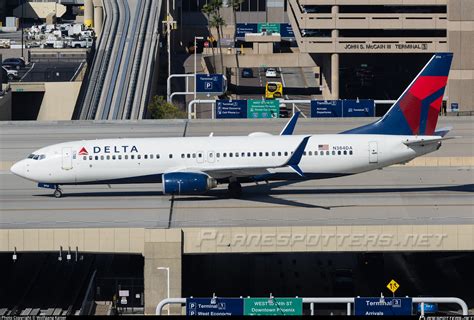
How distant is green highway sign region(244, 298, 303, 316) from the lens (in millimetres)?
58906

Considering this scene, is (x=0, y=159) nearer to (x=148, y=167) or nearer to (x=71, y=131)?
(x=71, y=131)

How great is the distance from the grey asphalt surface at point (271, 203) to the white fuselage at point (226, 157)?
1969 mm

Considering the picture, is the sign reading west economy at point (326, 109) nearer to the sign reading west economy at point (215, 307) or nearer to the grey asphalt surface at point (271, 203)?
the grey asphalt surface at point (271, 203)

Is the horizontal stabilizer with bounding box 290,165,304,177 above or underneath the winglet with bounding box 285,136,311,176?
underneath

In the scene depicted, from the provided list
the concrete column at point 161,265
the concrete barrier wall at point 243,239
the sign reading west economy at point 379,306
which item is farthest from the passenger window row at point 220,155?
the sign reading west economy at point 379,306

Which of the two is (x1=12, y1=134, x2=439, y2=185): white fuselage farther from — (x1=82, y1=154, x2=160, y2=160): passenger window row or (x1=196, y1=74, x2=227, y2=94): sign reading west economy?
(x1=196, y1=74, x2=227, y2=94): sign reading west economy

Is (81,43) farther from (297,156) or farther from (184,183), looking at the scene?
(297,156)

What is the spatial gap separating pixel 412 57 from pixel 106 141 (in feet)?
343

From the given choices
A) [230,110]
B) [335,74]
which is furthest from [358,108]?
[335,74]

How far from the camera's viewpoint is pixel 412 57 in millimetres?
178000

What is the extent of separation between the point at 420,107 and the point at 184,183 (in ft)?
52.4

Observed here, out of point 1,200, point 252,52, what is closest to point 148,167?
point 1,200

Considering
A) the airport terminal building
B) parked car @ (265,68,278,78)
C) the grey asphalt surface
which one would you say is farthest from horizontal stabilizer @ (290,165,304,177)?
parked car @ (265,68,278,78)

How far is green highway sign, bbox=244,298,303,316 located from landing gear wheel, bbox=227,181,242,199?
21.2m
